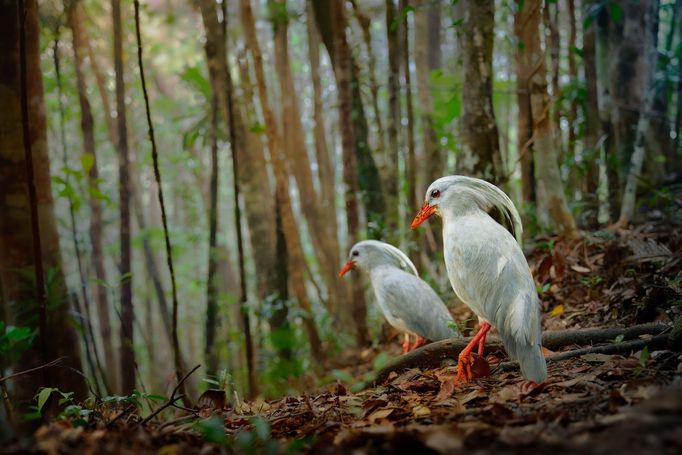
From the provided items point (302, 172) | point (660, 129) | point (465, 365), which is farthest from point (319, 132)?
point (465, 365)

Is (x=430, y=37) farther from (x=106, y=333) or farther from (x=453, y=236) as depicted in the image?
(x=453, y=236)

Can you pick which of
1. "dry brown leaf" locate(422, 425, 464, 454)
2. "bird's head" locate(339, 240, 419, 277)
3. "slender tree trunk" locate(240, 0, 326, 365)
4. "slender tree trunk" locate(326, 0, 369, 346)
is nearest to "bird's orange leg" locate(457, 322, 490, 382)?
"dry brown leaf" locate(422, 425, 464, 454)

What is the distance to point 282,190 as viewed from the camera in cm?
718

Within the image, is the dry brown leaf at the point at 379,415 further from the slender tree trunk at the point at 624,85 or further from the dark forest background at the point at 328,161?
the slender tree trunk at the point at 624,85

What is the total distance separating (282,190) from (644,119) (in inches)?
155

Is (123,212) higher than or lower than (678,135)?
lower

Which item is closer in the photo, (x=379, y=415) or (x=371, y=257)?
(x=379, y=415)

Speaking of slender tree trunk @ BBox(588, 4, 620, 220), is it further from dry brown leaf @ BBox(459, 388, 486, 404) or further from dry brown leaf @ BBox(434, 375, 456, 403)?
dry brown leaf @ BBox(459, 388, 486, 404)

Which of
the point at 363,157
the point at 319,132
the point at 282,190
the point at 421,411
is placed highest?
the point at 319,132

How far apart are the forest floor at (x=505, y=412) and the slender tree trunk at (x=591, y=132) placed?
2.06 metres

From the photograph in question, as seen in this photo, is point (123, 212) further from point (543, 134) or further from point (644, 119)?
point (644, 119)

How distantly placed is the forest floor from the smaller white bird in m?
0.86

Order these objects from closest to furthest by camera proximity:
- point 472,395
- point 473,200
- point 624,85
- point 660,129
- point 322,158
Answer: point 472,395, point 473,200, point 624,85, point 660,129, point 322,158

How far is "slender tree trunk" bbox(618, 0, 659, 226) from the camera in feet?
17.8
